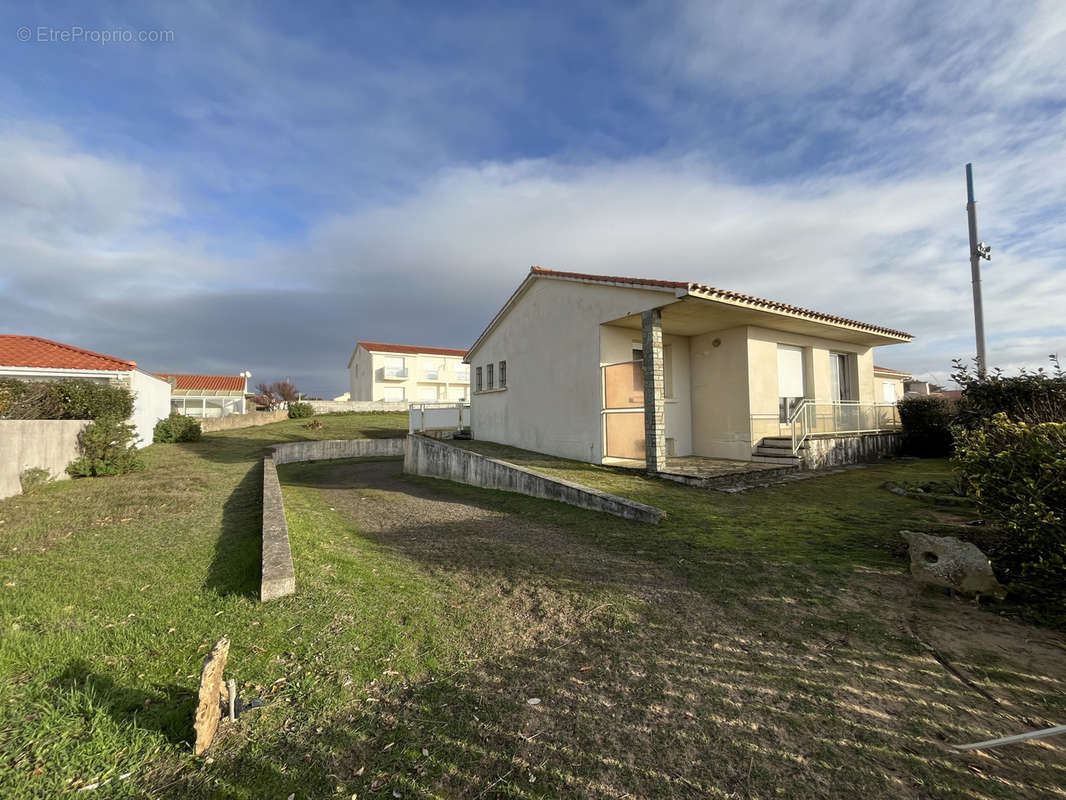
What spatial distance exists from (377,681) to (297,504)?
7.18m

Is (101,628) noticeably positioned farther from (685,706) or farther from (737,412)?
(737,412)

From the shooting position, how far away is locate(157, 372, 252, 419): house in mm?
37625

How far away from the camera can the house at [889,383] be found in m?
25.2

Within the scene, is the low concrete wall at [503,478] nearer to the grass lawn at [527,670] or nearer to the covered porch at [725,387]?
the grass lawn at [527,670]

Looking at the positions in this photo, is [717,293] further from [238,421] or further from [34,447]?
[238,421]

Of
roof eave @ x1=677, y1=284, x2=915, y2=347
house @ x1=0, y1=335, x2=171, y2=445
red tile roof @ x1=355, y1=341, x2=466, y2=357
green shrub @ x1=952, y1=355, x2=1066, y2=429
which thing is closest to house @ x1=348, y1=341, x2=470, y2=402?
red tile roof @ x1=355, y1=341, x2=466, y2=357

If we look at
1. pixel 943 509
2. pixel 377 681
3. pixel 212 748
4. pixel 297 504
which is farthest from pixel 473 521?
pixel 943 509

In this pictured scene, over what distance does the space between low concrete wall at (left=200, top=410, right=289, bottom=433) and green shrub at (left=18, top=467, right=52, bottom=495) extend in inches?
646

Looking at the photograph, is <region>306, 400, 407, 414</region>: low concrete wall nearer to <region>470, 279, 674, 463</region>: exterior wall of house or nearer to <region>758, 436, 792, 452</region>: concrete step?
<region>470, 279, 674, 463</region>: exterior wall of house

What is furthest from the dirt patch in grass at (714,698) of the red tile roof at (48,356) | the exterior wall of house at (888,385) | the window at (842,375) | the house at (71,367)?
the exterior wall of house at (888,385)

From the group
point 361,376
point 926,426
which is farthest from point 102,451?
point 361,376

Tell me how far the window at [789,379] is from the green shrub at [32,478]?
1701cm

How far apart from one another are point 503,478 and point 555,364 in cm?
401

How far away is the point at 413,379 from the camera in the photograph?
45000 millimetres
